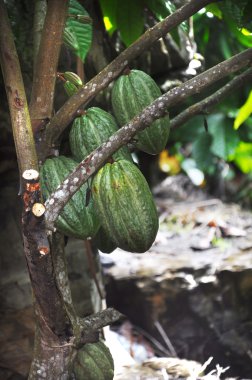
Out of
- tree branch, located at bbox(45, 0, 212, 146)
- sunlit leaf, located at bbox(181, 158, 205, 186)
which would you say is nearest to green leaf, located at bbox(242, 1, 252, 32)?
tree branch, located at bbox(45, 0, 212, 146)

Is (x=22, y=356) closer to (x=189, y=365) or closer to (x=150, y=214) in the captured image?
(x=189, y=365)

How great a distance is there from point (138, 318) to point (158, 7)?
138 cm

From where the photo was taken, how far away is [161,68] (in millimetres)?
2158

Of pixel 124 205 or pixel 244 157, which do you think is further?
pixel 244 157

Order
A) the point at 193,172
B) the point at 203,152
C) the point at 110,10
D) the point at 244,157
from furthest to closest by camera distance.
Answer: the point at 193,172, the point at 244,157, the point at 203,152, the point at 110,10

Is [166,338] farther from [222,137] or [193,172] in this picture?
[193,172]

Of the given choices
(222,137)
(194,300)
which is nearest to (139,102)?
(194,300)

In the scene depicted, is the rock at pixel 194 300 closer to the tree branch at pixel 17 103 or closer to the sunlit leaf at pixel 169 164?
the tree branch at pixel 17 103

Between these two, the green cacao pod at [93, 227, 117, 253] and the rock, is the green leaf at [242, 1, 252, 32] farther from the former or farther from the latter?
the rock

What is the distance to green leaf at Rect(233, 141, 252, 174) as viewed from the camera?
340cm

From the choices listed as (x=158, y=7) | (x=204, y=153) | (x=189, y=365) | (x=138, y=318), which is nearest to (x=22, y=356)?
(x=189, y=365)

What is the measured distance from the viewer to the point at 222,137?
280 centimetres

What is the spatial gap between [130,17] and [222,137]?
4.82ft

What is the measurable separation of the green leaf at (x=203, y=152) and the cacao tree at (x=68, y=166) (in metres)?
1.83
